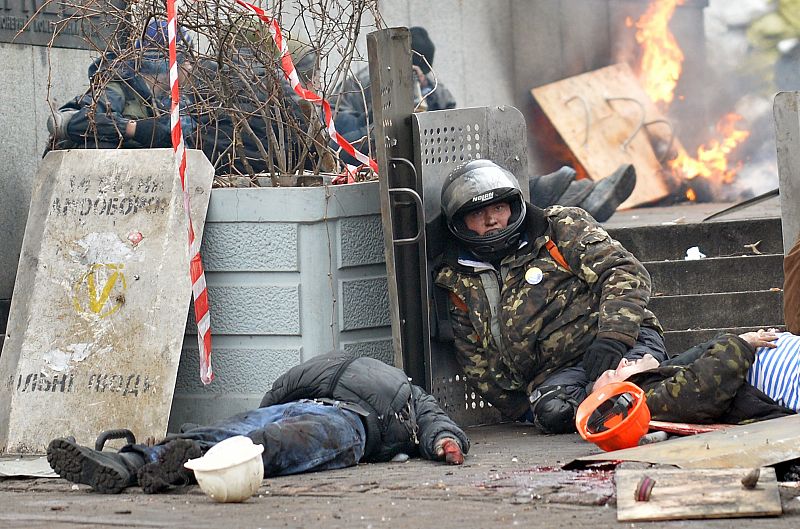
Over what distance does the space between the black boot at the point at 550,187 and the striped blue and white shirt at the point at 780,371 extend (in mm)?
5172

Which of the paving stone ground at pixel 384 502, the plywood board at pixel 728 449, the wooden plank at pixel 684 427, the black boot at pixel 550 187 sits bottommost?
the paving stone ground at pixel 384 502

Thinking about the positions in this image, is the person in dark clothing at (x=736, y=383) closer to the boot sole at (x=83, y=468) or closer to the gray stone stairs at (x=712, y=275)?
the boot sole at (x=83, y=468)

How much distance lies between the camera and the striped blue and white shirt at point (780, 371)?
249 inches

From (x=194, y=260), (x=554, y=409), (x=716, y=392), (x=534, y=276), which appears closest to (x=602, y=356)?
(x=554, y=409)

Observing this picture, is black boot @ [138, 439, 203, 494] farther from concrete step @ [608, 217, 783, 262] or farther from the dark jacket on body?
concrete step @ [608, 217, 783, 262]

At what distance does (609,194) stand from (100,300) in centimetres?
610

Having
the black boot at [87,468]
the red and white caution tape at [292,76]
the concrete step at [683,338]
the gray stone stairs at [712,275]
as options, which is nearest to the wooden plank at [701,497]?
the black boot at [87,468]

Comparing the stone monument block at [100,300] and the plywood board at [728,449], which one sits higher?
the stone monument block at [100,300]

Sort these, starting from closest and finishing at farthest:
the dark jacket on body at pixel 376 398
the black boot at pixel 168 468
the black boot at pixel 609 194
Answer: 1. the black boot at pixel 168 468
2. the dark jacket on body at pixel 376 398
3. the black boot at pixel 609 194

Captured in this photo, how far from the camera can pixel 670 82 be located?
1588cm

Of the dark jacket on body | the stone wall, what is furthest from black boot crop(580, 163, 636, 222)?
the dark jacket on body

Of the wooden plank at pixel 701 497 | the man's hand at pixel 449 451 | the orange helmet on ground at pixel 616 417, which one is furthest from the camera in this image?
the man's hand at pixel 449 451

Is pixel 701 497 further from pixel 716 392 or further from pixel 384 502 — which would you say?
pixel 716 392

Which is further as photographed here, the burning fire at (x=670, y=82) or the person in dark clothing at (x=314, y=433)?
the burning fire at (x=670, y=82)
